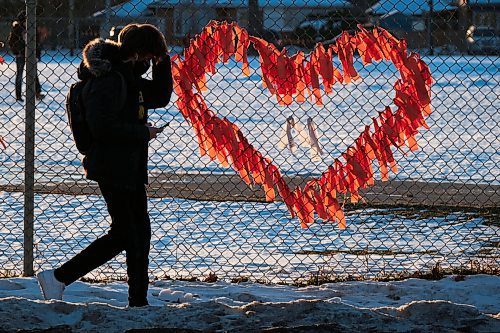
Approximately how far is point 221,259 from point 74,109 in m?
2.54

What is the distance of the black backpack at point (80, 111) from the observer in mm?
5242

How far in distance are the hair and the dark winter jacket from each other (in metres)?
0.06

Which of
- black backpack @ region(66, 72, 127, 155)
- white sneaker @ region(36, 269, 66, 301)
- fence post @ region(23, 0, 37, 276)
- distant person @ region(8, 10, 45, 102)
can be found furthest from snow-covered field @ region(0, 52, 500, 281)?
distant person @ region(8, 10, 45, 102)

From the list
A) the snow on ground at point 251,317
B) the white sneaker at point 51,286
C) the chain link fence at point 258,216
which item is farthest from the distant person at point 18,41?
the snow on ground at point 251,317

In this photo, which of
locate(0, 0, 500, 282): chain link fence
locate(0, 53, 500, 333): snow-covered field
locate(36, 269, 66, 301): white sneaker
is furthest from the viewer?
locate(0, 0, 500, 282): chain link fence

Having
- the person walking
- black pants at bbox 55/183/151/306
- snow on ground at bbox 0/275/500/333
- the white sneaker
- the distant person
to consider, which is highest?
the distant person

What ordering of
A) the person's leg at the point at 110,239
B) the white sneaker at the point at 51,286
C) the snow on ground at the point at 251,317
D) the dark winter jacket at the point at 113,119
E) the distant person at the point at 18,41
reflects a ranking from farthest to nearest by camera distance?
1. the distant person at the point at 18,41
2. the white sneaker at the point at 51,286
3. the person's leg at the point at 110,239
4. the dark winter jacket at the point at 113,119
5. the snow on ground at the point at 251,317

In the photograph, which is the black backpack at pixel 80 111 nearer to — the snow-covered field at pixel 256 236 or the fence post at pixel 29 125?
the fence post at pixel 29 125

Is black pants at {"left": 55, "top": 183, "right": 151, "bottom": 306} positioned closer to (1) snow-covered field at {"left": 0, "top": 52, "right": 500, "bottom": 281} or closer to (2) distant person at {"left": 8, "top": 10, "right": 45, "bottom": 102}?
(1) snow-covered field at {"left": 0, "top": 52, "right": 500, "bottom": 281}

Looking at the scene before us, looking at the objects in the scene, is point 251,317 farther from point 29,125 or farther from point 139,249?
point 29,125

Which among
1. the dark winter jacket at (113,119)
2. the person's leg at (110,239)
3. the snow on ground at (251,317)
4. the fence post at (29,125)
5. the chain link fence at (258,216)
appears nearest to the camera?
the snow on ground at (251,317)

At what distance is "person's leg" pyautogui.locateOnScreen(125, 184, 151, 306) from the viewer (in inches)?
213

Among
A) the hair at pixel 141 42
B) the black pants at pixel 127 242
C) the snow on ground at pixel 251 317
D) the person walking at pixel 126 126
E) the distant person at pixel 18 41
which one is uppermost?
the distant person at pixel 18 41

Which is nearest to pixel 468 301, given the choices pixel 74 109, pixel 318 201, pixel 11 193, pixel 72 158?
pixel 318 201
